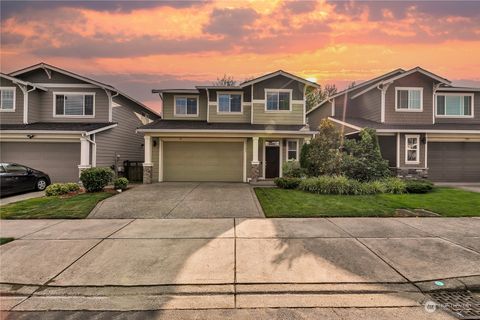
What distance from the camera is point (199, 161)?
16.7m

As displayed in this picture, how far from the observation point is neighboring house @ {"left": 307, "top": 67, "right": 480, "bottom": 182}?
50.6ft

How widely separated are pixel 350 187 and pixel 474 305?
8383 millimetres

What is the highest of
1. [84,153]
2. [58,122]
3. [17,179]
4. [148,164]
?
[58,122]

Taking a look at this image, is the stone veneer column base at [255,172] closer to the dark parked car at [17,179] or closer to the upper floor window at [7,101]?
the dark parked car at [17,179]

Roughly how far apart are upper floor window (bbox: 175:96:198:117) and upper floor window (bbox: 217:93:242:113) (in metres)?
1.83

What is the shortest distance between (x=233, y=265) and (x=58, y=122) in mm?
16583

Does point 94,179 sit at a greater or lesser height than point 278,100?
lesser

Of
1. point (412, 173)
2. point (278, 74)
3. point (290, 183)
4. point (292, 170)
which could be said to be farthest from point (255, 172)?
point (412, 173)

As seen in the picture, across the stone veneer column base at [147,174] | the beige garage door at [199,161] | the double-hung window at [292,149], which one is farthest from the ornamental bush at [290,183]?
the stone veneer column base at [147,174]

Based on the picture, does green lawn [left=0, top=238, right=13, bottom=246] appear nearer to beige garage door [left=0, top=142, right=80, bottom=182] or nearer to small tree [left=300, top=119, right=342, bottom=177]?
beige garage door [left=0, top=142, right=80, bottom=182]

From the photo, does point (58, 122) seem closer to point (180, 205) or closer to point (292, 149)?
point (180, 205)

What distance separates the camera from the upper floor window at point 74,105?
16.7 metres

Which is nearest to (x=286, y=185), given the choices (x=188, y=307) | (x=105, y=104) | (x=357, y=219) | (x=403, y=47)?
(x=357, y=219)

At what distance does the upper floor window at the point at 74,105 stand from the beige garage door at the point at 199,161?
17.0 feet
